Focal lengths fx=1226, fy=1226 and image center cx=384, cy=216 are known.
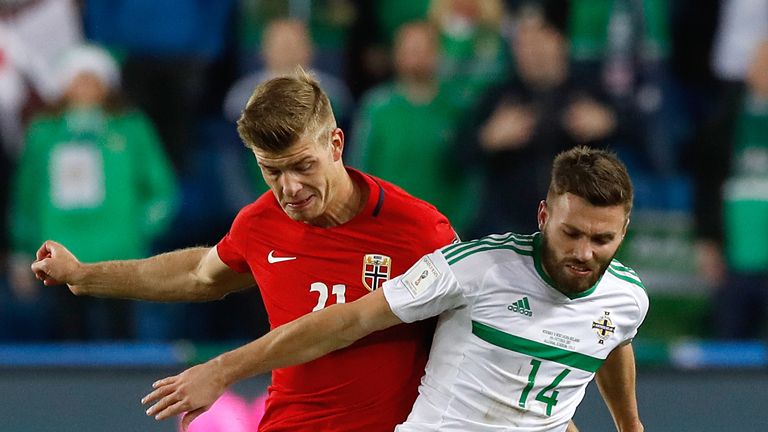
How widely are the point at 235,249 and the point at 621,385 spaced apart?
1.14 m

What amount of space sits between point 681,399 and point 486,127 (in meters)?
1.81

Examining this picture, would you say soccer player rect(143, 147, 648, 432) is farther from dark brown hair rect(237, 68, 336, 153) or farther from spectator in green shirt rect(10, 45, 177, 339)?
spectator in green shirt rect(10, 45, 177, 339)

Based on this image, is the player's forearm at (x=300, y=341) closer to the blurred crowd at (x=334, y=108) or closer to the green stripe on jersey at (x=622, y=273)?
the green stripe on jersey at (x=622, y=273)

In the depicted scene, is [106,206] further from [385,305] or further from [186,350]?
[385,305]

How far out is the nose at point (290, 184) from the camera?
304 cm

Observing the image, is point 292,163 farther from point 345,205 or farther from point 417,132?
point 417,132

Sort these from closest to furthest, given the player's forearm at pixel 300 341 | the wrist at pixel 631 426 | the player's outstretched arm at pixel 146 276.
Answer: the player's forearm at pixel 300 341 < the wrist at pixel 631 426 < the player's outstretched arm at pixel 146 276

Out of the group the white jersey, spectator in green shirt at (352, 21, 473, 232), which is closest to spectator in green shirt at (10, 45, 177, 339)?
spectator in green shirt at (352, 21, 473, 232)

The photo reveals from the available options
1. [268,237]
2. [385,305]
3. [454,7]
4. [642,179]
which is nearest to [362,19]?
[454,7]

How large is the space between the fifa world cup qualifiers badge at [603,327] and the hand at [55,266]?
1492 mm

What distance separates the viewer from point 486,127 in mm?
6617

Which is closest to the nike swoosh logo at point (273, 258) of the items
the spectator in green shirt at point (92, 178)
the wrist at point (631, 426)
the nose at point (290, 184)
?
the nose at point (290, 184)

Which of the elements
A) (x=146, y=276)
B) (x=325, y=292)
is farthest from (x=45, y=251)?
(x=325, y=292)

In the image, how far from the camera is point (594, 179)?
288 centimetres
